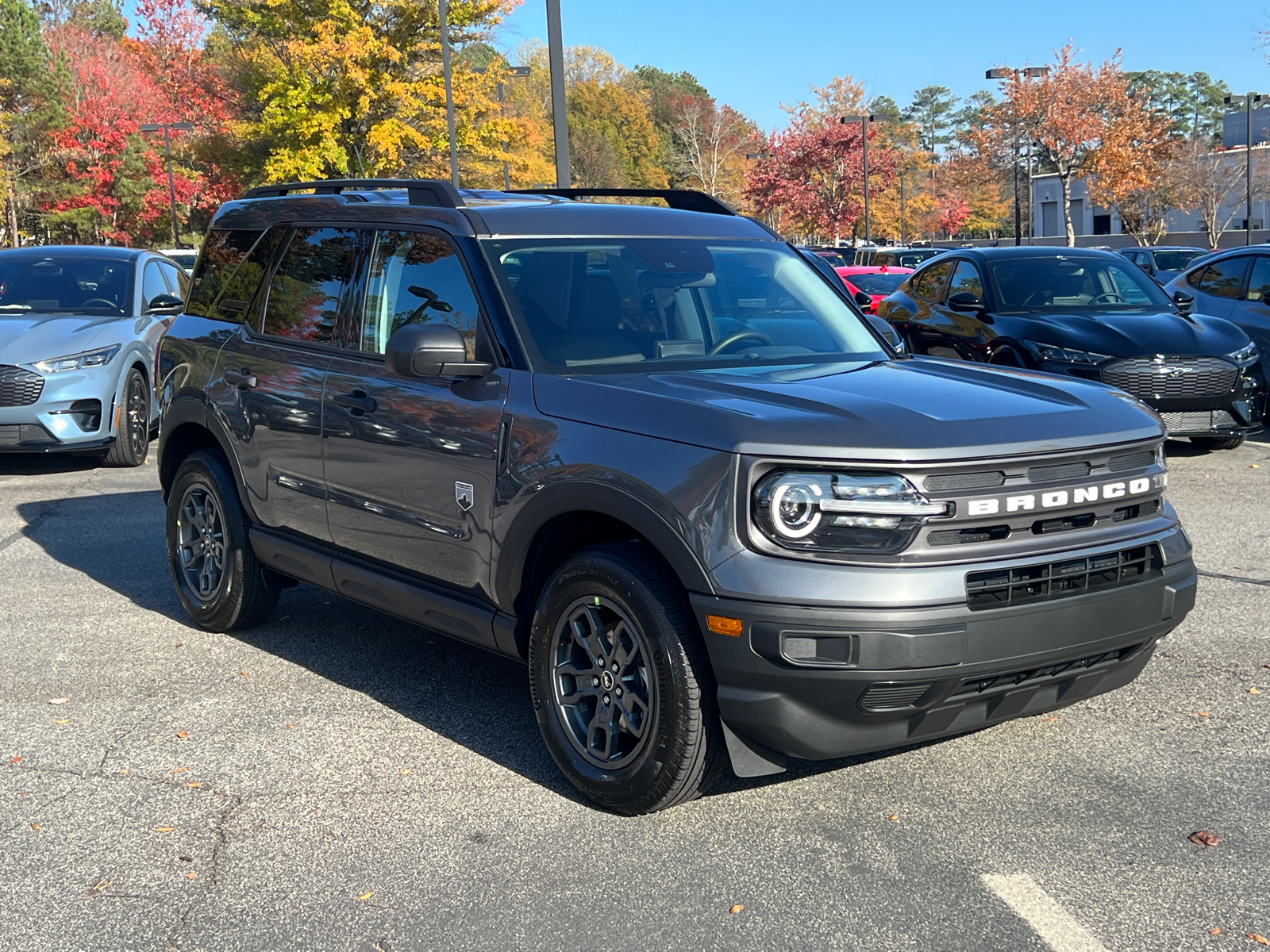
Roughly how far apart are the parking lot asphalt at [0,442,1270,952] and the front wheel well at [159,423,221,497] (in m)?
1.03

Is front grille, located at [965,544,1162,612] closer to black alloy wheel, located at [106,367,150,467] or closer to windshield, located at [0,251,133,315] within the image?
black alloy wheel, located at [106,367,150,467]

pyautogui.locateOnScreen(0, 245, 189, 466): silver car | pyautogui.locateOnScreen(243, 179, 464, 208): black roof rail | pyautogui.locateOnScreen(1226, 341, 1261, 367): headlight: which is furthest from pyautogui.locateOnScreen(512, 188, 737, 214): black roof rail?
pyautogui.locateOnScreen(1226, 341, 1261, 367): headlight

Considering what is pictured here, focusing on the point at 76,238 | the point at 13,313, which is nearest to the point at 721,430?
the point at 13,313

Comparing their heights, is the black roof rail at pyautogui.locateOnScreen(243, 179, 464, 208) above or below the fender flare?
above

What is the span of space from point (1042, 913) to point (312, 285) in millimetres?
3746

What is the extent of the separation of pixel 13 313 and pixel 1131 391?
30.8 feet

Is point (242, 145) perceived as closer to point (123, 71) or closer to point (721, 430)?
point (123, 71)

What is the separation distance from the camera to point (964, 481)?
364cm

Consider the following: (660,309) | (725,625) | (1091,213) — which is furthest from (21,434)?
(1091,213)

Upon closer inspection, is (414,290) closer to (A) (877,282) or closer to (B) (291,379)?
(B) (291,379)

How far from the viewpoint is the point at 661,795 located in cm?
391

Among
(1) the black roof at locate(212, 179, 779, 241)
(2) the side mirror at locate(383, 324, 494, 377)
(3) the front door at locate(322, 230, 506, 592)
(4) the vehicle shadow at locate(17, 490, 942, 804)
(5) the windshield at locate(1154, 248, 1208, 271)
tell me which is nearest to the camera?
(2) the side mirror at locate(383, 324, 494, 377)

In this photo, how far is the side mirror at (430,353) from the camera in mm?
4359

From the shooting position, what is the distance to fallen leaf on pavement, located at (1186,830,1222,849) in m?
3.76
